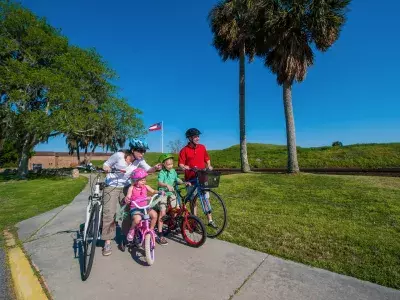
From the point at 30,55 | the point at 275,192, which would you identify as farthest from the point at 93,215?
the point at 30,55

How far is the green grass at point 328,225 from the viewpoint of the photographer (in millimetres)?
3680

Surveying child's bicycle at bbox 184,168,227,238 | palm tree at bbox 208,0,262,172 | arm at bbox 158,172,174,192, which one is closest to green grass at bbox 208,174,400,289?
child's bicycle at bbox 184,168,227,238

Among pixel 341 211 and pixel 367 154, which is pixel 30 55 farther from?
pixel 367 154

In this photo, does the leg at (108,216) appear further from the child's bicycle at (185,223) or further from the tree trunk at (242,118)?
the tree trunk at (242,118)

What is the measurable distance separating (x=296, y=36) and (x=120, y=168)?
1292 cm

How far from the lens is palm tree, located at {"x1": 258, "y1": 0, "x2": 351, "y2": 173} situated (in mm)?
12805

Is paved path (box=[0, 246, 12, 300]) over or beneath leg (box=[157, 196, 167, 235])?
beneath

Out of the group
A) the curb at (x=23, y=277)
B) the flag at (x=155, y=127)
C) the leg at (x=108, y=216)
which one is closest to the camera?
the curb at (x=23, y=277)

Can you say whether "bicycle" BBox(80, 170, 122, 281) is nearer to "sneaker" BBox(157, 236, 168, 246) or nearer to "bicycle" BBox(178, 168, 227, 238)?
"sneaker" BBox(157, 236, 168, 246)

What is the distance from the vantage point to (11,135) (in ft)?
78.3

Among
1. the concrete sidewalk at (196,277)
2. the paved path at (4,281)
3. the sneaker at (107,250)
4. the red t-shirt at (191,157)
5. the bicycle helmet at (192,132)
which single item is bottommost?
the paved path at (4,281)

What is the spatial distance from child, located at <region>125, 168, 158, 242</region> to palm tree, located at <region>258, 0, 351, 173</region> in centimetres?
1098

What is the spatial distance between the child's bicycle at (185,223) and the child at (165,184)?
109 mm

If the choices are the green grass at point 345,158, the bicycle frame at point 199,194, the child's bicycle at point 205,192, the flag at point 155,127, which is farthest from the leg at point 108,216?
the flag at point 155,127
